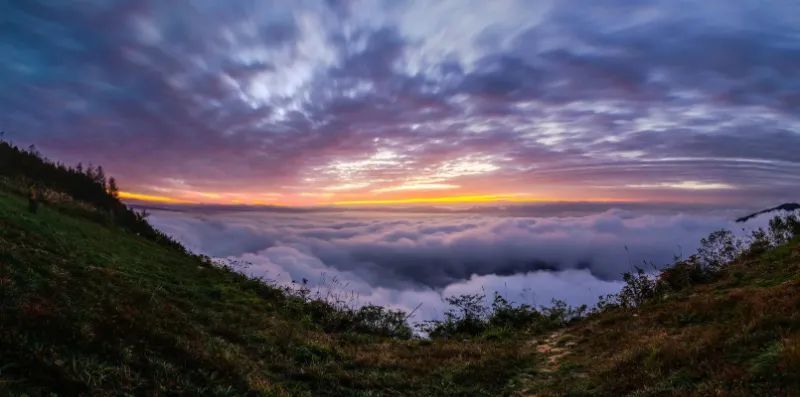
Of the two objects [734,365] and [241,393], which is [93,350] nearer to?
[241,393]

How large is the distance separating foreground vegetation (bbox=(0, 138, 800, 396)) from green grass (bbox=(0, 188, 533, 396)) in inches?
1.6

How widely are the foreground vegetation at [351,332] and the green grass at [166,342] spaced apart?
0.13 feet

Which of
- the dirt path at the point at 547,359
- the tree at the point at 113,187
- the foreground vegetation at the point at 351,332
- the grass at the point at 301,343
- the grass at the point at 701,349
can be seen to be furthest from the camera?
the tree at the point at 113,187

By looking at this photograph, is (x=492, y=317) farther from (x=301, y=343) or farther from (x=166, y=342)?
(x=166, y=342)

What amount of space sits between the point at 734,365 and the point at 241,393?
8.72 m

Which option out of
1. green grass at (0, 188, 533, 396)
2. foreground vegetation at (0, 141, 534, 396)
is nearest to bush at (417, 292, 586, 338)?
foreground vegetation at (0, 141, 534, 396)

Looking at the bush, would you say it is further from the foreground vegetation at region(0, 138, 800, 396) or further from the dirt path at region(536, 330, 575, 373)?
the dirt path at region(536, 330, 575, 373)

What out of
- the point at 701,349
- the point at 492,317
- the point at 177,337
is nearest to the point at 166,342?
Result: the point at 177,337

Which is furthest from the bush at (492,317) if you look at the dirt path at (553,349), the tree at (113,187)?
the tree at (113,187)

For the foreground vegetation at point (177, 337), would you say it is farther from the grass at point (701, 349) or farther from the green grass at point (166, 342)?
the grass at point (701, 349)

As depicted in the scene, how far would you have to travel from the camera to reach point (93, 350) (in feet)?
21.7

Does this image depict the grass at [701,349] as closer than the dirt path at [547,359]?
Yes

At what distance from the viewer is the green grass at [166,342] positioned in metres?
6.08

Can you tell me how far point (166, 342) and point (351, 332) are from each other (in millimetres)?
10112
